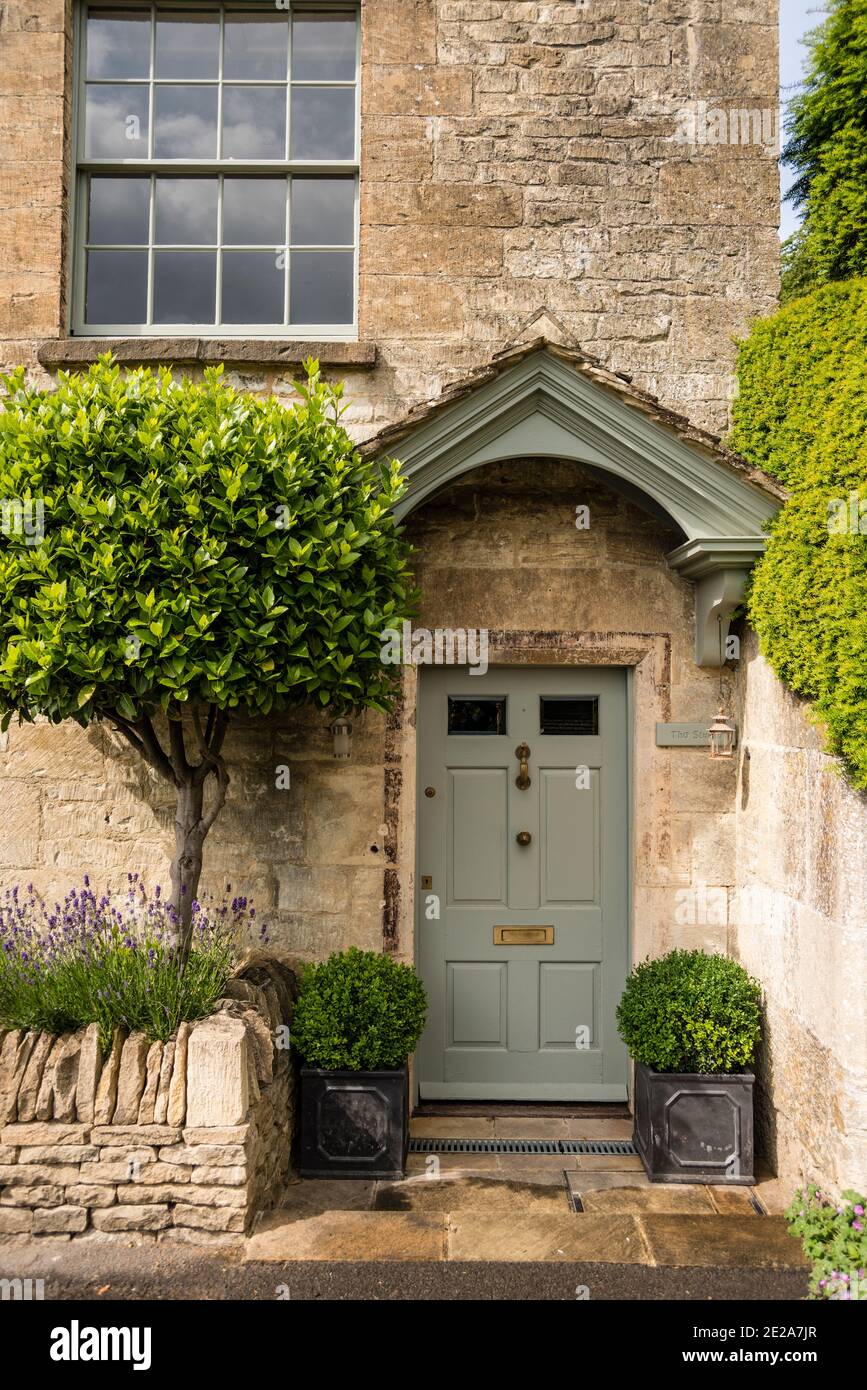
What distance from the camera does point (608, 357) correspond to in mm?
5902

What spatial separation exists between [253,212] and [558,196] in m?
1.89

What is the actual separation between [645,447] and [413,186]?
2262 millimetres

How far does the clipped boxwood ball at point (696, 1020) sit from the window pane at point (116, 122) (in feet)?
19.2

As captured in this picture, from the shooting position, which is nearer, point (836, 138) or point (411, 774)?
point (836, 138)

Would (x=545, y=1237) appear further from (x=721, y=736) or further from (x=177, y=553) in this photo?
(x=177, y=553)

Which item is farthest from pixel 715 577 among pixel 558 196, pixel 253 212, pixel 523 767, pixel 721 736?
pixel 253 212

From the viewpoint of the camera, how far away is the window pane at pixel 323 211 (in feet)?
20.0

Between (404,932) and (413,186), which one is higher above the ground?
(413,186)

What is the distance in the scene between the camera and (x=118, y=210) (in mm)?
6160

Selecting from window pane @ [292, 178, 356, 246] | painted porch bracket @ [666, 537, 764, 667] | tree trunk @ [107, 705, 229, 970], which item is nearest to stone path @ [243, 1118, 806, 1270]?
tree trunk @ [107, 705, 229, 970]

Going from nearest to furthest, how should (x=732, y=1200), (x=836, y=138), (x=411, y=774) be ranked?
(x=732, y=1200)
(x=836, y=138)
(x=411, y=774)

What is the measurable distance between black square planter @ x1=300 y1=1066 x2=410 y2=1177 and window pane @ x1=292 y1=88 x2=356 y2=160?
5.43 metres
